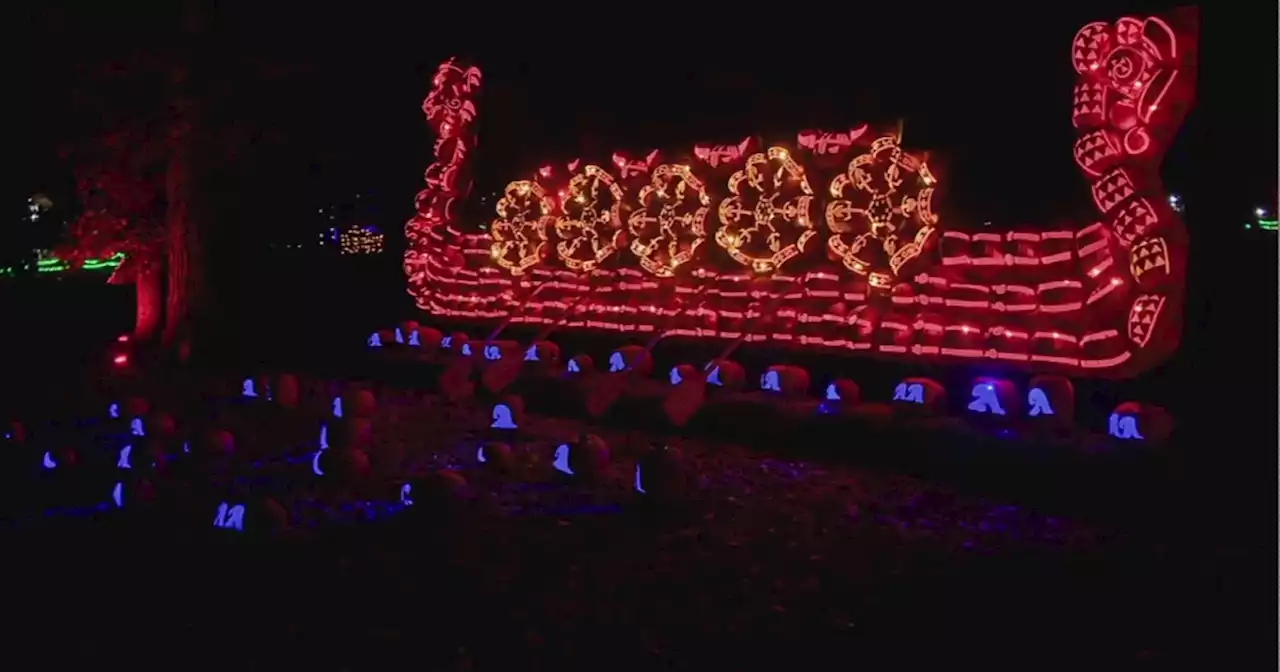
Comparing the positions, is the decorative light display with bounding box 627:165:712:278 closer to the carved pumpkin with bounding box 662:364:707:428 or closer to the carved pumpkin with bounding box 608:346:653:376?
the carved pumpkin with bounding box 608:346:653:376

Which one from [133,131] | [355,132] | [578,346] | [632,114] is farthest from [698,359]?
[355,132]

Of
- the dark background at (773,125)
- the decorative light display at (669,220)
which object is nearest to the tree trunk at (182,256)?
the dark background at (773,125)

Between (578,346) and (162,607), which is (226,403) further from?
(162,607)

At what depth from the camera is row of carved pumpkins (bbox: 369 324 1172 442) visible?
24.9 feet

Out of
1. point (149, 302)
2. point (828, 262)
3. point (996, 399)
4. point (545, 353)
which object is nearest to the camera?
point (996, 399)

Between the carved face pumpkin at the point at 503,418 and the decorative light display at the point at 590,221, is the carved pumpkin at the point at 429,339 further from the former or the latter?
the carved face pumpkin at the point at 503,418

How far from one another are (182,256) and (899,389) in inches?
383

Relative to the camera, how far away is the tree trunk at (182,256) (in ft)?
49.6

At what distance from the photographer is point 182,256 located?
50.1 ft

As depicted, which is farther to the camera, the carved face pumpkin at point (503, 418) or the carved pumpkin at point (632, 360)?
the carved pumpkin at point (632, 360)

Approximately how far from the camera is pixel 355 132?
1988 cm

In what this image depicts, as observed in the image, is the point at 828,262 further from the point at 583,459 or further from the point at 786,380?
the point at 583,459

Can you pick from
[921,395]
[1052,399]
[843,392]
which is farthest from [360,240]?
[1052,399]

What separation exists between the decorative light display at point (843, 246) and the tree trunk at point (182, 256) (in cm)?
287
